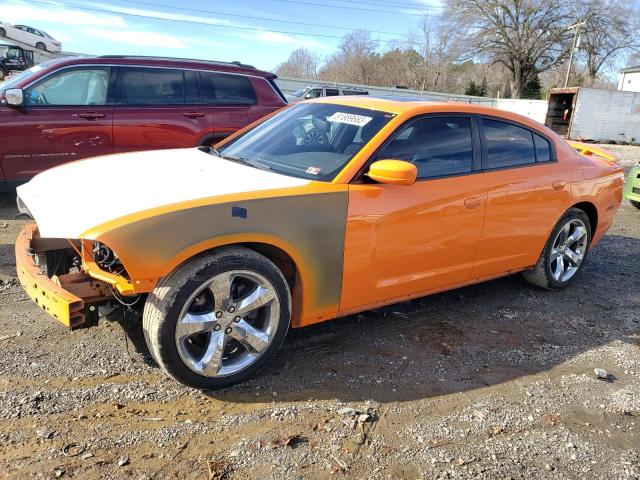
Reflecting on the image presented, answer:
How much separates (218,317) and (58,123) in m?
4.62

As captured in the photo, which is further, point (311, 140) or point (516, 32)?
point (516, 32)

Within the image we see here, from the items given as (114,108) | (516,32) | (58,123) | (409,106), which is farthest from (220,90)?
(516,32)

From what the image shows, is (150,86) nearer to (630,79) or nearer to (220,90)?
(220,90)

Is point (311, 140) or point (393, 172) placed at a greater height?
point (311, 140)

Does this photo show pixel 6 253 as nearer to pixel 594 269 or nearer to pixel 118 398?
pixel 118 398

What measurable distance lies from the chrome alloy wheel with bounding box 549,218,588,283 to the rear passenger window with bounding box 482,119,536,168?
0.89 meters

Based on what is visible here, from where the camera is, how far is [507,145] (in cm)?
427

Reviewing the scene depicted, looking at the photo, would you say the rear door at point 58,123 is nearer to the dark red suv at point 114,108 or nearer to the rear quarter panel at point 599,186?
the dark red suv at point 114,108

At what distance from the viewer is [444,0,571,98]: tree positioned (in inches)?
1847

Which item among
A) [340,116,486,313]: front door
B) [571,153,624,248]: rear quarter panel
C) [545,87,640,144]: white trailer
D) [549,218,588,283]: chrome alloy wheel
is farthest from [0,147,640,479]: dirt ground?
[545,87,640,144]: white trailer

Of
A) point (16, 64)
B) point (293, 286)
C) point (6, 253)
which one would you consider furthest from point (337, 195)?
point (16, 64)

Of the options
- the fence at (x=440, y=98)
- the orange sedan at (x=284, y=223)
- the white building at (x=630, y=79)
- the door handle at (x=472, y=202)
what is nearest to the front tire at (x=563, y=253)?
the orange sedan at (x=284, y=223)

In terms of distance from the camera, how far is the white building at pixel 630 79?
45581 millimetres

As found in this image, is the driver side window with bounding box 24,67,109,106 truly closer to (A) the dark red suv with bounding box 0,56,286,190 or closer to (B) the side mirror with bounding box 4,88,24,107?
(A) the dark red suv with bounding box 0,56,286,190
